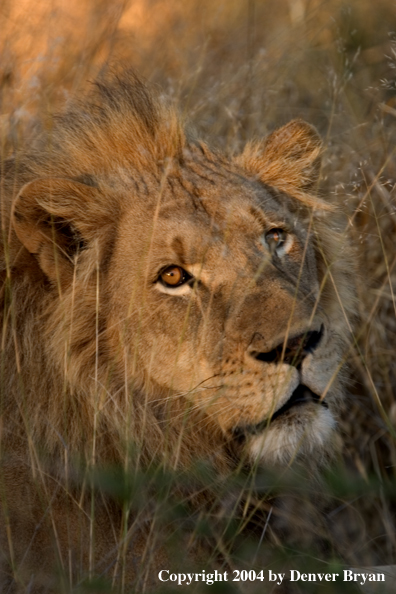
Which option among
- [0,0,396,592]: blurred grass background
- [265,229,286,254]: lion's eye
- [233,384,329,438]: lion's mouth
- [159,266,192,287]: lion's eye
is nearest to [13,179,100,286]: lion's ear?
[159,266,192,287]: lion's eye

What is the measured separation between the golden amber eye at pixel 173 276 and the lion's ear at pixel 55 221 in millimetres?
393

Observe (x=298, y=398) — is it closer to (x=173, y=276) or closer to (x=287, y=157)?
(x=173, y=276)

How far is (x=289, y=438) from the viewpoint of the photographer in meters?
2.99

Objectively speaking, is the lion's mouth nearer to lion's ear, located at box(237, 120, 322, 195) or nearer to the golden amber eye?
the golden amber eye

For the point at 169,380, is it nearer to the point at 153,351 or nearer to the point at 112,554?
the point at 153,351

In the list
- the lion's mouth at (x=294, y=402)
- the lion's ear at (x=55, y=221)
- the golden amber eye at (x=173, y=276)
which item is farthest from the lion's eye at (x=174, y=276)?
the lion's mouth at (x=294, y=402)

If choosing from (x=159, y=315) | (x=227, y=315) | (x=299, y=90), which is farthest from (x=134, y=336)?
(x=299, y=90)

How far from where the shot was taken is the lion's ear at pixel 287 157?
391cm

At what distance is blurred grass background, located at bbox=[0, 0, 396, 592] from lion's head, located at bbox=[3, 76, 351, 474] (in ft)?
1.76

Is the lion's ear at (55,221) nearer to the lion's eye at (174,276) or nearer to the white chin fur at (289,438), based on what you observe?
the lion's eye at (174,276)

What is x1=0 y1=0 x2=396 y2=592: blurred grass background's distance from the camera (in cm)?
437

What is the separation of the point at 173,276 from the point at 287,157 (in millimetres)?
1149

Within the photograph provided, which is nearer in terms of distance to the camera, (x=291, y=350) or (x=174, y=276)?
(x=291, y=350)

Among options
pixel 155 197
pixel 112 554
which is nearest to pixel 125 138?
pixel 155 197
